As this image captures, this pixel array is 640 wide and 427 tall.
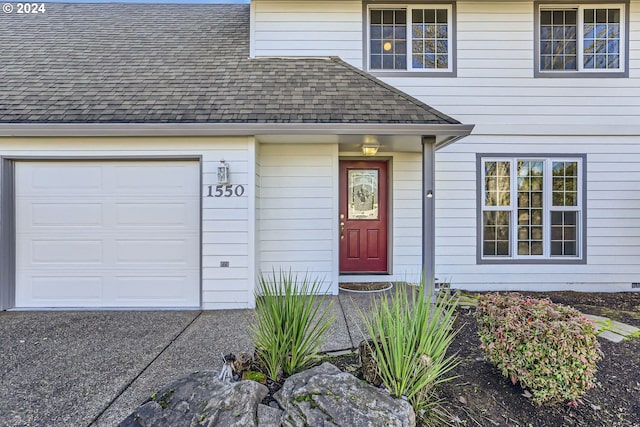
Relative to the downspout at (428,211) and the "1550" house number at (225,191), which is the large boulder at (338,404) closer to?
the downspout at (428,211)

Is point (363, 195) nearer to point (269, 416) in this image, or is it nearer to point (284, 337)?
point (284, 337)

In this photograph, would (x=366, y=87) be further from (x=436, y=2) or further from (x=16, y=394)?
(x=16, y=394)

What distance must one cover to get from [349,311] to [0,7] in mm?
9717

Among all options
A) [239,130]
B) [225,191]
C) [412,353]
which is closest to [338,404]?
[412,353]

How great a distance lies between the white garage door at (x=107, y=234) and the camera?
4871 millimetres

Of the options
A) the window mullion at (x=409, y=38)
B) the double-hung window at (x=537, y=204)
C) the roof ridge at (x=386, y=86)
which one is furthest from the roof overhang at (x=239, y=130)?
the window mullion at (x=409, y=38)

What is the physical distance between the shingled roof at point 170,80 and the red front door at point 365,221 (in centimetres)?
149

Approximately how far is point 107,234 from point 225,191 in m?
1.80

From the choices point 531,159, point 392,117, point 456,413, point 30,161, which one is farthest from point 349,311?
point 30,161

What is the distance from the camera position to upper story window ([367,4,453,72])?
5.96m

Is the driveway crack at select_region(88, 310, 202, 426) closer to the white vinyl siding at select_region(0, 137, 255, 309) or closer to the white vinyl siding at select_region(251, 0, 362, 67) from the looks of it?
the white vinyl siding at select_region(0, 137, 255, 309)

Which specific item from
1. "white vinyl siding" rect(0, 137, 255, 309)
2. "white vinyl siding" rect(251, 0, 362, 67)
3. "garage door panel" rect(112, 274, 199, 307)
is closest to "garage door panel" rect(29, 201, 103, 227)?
"white vinyl siding" rect(0, 137, 255, 309)

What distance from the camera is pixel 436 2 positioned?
5.91 meters

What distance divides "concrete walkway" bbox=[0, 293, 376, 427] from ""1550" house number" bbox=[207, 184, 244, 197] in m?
1.61
